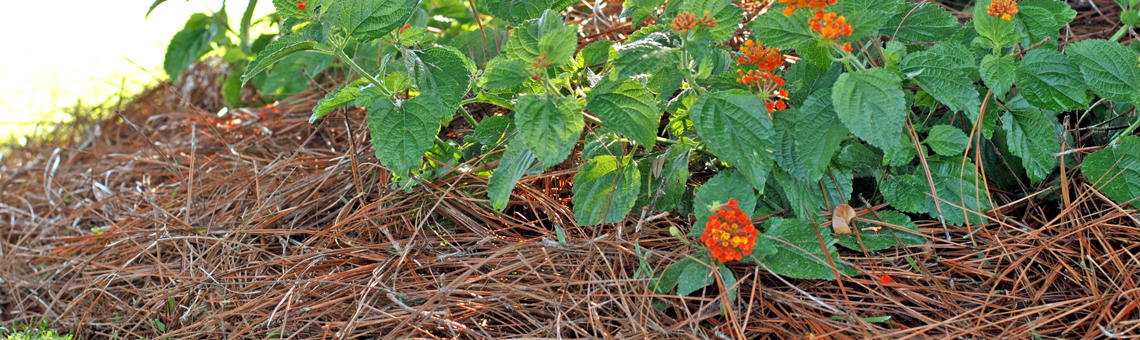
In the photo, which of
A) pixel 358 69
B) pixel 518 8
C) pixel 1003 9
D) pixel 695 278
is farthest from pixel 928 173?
pixel 358 69

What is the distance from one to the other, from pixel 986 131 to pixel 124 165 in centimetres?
274

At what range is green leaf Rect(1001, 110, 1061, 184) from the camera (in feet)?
4.87

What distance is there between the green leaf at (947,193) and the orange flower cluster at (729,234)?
0.40m

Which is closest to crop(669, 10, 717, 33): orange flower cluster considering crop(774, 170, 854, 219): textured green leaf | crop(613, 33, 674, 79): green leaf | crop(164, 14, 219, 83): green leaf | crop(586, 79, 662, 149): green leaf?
crop(613, 33, 674, 79): green leaf

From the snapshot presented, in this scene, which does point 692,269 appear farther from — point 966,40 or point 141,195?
point 141,195

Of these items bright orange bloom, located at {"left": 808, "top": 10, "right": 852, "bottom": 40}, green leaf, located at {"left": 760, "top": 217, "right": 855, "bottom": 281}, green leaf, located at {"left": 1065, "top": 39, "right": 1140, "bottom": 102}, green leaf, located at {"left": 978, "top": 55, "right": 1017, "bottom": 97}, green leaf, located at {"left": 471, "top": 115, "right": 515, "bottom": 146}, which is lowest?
green leaf, located at {"left": 760, "top": 217, "right": 855, "bottom": 281}

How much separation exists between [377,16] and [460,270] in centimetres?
57

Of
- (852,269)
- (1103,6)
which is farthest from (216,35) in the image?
(1103,6)

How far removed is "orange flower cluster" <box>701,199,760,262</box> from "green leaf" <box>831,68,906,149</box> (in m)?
0.25

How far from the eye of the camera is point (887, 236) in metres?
1.49

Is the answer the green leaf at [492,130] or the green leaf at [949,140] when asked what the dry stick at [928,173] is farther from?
the green leaf at [492,130]

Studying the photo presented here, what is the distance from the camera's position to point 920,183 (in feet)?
4.93

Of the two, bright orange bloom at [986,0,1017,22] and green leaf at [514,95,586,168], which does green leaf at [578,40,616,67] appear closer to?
green leaf at [514,95,586,168]

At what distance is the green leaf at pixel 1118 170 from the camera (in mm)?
1477
